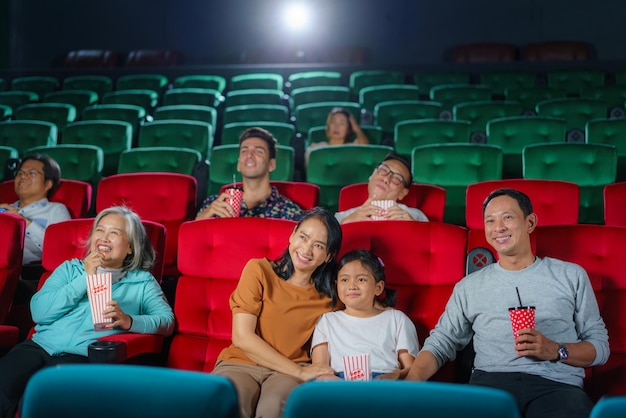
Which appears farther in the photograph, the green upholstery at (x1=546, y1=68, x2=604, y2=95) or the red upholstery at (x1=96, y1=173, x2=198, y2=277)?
the green upholstery at (x1=546, y1=68, x2=604, y2=95)

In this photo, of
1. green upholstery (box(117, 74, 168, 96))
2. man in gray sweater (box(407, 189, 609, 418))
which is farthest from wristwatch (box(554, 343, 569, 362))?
green upholstery (box(117, 74, 168, 96))

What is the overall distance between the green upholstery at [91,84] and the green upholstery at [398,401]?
5.30m

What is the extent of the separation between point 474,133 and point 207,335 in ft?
8.93

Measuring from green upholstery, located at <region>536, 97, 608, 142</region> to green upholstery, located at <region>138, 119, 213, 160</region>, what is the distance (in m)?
1.98

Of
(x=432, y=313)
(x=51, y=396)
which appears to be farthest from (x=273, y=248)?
(x=51, y=396)

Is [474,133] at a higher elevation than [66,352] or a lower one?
higher

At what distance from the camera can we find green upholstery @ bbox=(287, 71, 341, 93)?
5.99m

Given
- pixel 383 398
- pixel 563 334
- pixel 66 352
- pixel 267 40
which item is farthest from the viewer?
pixel 267 40

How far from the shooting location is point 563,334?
1913 millimetres

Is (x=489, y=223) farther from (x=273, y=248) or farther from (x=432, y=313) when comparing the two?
(x=273, y=248)

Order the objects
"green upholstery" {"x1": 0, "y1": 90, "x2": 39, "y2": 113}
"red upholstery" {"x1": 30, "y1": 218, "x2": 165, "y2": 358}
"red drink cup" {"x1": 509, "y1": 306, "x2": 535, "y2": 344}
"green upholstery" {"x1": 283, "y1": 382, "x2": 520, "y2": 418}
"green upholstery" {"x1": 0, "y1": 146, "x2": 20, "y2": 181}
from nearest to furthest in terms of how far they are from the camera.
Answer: "green upholstery" {"x1": 283, "y1": 382, "x2": 520, "y2": 418} < "red drink cup" {"x1": 509, "y1": 306, "x2": 535, "y2": 344} < "red upholstery" {"x1": 30, "y1": 218, "x2": 165, "y2": 358} < "green upholstery" {"x1": 0, "y1": 146, "x2": 20, "y2": 181} < "green upholstery" {"x1": 0, "y1": 90, "x2": 39, "y2": 113}

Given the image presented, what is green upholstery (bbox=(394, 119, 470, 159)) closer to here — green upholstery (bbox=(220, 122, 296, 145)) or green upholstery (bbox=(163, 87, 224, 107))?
green upholstery (bbox=(220, 122, 296, 145))

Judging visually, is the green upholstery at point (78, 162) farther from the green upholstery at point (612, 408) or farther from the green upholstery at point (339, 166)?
the green upholstery at point (612, 408)

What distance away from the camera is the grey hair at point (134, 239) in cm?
218
